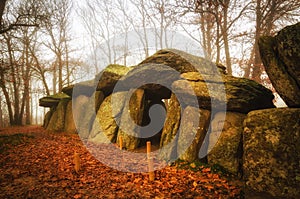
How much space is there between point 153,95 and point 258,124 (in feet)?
17.4

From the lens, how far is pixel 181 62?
7.18 m

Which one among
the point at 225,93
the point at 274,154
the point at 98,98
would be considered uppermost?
the point at 98,98

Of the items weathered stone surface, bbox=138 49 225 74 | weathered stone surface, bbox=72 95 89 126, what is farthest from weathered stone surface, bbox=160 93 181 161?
weathered stone surface, bbox=72 95 89 126

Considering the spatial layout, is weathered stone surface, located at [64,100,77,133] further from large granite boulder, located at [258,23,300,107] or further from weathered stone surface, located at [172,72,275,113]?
large granite boulder, located at [258,23,300,107]

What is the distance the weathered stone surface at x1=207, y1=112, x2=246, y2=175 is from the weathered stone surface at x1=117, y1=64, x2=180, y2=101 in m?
2.52

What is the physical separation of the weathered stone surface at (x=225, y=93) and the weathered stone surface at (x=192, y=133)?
329 mm

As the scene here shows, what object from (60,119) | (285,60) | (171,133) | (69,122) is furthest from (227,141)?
(60,119)

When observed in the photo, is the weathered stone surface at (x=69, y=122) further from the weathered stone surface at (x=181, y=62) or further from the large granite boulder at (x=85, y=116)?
the weathered stone surface at (x=181, y=62)

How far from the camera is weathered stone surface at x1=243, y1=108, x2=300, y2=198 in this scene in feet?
11.7

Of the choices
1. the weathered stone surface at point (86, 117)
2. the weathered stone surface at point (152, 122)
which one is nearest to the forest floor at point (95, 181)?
the weathered stone surface at point (152, 122)

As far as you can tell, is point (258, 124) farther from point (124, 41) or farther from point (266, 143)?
point (124, 41)

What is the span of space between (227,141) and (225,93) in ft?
4.82

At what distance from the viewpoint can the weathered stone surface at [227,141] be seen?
4773mm

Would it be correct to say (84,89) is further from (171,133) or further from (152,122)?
(171,133)
